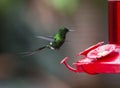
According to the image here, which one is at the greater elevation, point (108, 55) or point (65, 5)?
point (108, 55)

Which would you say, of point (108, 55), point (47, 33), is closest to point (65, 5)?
point (47, 33)

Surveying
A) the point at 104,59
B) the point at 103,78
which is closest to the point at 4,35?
the point at 103,78

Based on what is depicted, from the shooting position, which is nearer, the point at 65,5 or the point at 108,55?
the point at 108,55

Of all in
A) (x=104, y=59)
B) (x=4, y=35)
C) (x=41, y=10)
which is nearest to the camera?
(x=104, y=59)

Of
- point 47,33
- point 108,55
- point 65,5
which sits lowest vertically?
point 47,33

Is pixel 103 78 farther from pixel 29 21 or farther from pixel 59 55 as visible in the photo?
pixel 29 21

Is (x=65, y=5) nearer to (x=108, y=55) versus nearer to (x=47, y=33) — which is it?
(x=47, y=33)

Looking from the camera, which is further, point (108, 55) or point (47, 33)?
point (47, 33)
